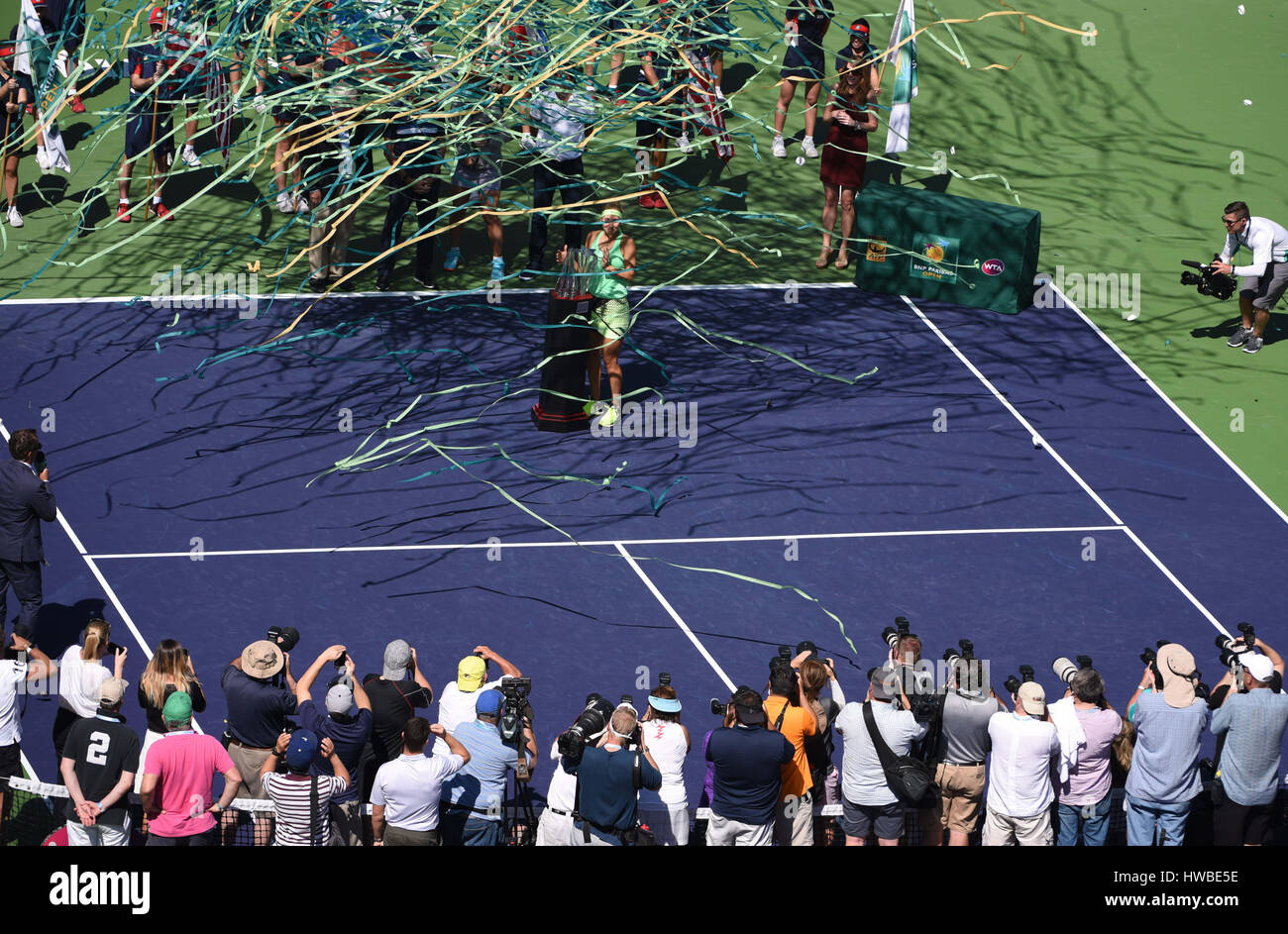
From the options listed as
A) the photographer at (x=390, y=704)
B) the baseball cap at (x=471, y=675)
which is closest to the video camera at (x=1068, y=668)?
the baseball cap at (x=471, y=675)

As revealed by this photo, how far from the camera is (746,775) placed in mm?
9750

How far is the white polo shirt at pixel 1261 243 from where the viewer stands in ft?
56.5

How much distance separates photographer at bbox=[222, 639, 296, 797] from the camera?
407 inches

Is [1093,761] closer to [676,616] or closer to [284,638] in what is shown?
[676,616]

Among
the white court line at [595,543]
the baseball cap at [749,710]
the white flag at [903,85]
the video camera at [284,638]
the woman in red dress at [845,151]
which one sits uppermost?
the white flag at [903,85]

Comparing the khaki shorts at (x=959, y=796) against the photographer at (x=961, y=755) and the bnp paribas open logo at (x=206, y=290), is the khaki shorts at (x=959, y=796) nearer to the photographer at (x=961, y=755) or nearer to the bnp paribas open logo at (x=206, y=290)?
the photographer at (x=961, y=755)

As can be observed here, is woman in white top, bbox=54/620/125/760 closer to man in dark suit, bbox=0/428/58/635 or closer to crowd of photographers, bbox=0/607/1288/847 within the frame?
crowd of photographers, bbox=0/607/1288/847

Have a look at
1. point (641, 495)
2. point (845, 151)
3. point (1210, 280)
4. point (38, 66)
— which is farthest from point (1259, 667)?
point (38, 66)

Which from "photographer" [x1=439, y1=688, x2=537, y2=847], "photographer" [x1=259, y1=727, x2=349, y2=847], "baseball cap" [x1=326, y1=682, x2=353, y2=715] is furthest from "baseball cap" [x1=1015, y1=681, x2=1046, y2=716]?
"photographer" [x1=259, y1=727, x2=349, y2=847]

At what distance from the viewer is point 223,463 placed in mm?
15203

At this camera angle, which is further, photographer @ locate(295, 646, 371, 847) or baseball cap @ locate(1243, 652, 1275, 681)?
baseball cap @ locate(1243, 652, 1275, 681)

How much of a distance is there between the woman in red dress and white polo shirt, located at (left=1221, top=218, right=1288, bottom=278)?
12.7 ft

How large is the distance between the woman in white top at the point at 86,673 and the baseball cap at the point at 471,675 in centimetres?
210
